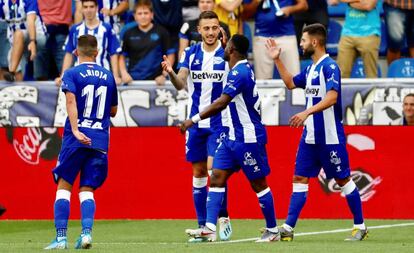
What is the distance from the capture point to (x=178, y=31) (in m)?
18.3

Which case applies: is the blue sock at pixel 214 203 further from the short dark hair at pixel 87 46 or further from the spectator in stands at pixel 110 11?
the spectator in stands at pixel 110 11

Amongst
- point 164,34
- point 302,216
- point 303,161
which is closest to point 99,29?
point 164,34

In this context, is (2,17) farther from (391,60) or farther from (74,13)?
(391,60)

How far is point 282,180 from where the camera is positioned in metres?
16.4

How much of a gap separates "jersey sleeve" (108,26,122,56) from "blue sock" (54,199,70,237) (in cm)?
594

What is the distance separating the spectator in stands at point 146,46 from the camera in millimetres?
17703

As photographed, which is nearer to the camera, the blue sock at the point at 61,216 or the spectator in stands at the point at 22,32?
the blue sock at the point at 61,216

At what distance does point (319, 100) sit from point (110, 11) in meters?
6.52

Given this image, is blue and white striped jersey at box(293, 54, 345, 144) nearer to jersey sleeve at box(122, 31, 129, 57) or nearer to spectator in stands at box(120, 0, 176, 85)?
spectator in stands at box(120, 0, 176, 85)

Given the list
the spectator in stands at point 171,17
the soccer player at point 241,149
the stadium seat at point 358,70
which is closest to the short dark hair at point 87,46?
the soccer player at point 241,149

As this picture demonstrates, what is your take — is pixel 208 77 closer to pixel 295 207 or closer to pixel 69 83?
pixel 295 207

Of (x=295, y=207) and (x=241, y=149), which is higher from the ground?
(x=241, y=149)

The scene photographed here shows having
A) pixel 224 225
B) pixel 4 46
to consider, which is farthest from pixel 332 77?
pixel 4 46

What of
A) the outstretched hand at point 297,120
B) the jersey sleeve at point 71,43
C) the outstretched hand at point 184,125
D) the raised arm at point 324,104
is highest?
the jersey sleeve at point 71,43
